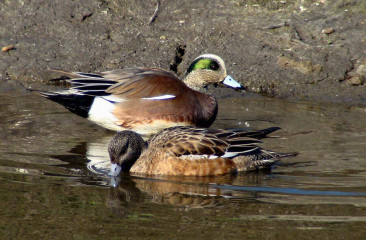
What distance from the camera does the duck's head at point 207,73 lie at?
779cm

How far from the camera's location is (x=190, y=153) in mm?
6230

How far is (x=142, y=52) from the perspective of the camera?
9086 mm

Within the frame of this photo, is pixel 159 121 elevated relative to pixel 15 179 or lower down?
elevated

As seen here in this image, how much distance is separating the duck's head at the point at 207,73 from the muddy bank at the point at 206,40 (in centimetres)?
95

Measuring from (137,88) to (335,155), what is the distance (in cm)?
213

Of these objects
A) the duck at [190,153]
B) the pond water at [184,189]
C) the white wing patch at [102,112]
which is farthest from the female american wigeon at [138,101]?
the duck at [190,153]

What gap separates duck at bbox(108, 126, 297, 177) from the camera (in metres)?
6.14

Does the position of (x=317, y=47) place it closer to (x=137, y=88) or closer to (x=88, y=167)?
(x=137, y=88)

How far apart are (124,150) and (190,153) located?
0.56 m

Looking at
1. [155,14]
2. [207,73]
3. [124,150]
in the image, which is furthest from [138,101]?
[155,14]

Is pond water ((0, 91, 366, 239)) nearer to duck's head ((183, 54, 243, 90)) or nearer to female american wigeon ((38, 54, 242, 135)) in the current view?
female american wigeon ((38, 54, 242, 135))

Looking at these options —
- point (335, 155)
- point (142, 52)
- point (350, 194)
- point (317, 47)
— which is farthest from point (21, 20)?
point (350, 194)

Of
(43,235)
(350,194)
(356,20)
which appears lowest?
(43,235)

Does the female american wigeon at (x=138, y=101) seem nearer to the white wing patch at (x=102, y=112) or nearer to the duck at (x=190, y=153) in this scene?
the white wing patch at (x=102, y=112)
